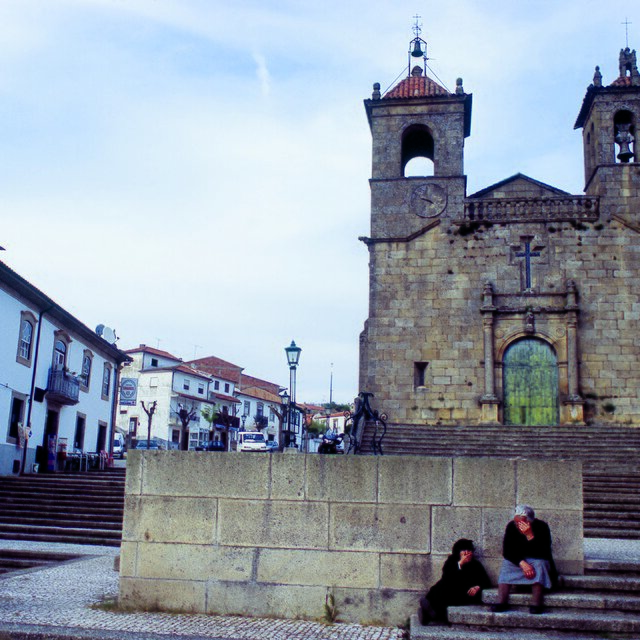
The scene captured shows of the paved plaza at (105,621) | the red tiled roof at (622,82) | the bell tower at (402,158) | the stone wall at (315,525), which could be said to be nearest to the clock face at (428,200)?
the bell tower at (402,158)

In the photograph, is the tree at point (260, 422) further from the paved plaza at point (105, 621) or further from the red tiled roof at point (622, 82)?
the paved plaza at point (105, 621)

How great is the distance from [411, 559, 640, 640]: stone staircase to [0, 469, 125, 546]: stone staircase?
27.0 ft

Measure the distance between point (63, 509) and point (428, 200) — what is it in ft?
46.9

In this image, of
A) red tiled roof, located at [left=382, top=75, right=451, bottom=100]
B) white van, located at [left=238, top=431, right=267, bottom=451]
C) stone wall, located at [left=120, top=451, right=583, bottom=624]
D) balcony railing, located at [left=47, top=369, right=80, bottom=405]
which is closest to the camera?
stone wall, located at [left=120, top=451, right=583, bottom=624]

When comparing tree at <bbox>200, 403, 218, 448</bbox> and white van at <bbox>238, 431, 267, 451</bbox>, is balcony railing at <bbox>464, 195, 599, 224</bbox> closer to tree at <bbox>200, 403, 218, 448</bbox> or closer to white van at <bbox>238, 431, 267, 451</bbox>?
white van at <bbox>238, 431, 267, 451</bbox>

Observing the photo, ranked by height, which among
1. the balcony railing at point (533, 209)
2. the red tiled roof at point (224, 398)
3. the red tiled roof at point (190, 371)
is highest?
the balcony railing at point (533, 209)

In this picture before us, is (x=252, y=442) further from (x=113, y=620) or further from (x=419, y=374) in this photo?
(x=113, y=620)

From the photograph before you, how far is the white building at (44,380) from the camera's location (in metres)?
22.0

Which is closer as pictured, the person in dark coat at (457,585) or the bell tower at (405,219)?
the person in dark coat at (457,585)

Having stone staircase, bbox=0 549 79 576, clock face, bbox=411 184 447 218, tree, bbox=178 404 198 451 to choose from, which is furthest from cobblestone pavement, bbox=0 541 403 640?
tree, bbox=178 404 198 451

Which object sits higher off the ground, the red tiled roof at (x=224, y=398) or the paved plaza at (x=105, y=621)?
the red tiled roof at (x=224, y=398)

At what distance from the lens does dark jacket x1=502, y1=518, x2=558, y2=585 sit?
6504mm

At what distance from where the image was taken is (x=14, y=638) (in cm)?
602

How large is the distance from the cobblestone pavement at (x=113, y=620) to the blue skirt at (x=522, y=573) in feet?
3.37
